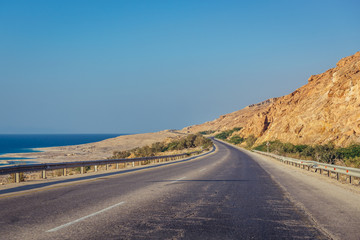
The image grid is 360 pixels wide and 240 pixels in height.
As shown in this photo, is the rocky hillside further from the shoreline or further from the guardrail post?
the shoreline

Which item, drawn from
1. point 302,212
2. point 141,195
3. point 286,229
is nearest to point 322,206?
point 302,212

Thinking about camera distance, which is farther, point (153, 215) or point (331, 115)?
point (331, 115)

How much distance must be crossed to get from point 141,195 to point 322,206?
5.30 m

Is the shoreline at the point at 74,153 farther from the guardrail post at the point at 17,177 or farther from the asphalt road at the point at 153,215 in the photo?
the asphalt road at the point at 153,215

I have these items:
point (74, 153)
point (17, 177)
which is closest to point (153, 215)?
point (17, 177)

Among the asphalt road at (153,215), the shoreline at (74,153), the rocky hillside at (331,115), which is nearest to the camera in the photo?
the asphalt road at (153,215)

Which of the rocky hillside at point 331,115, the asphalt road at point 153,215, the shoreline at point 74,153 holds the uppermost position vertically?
the rocky hillside at point 331,115

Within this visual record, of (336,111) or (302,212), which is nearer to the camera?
(302,212)

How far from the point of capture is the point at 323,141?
3716 cm

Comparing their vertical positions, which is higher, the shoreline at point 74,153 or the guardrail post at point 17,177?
the guardrail post at point 17,177

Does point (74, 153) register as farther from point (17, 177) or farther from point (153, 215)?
point (153, 215)

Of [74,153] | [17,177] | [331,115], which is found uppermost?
[331,115]

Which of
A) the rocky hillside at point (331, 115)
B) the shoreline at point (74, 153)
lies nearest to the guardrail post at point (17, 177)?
the rocky hillside at point (331, 115)

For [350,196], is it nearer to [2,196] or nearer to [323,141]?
[2,196]
